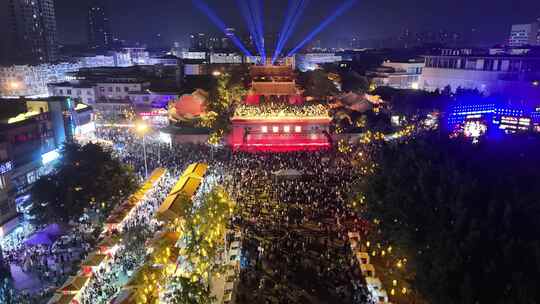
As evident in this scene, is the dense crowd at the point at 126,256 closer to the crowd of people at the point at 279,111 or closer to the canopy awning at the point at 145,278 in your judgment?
the canopy awning at the point at 145,278

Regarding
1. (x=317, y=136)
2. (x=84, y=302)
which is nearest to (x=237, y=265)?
(x=84, y=302)

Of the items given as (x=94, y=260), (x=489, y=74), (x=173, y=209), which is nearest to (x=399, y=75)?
(x=489, y=74)

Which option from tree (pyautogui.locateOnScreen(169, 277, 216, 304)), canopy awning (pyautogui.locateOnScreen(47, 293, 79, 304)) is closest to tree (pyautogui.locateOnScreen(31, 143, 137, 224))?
canopy awning (pyautogui.locateOnScreen(47, 293, 79, 304))

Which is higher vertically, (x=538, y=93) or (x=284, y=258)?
(x=538, y=93)

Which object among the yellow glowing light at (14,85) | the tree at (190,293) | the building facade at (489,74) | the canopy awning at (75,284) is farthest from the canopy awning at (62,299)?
the yellow glowing light at (14,85)

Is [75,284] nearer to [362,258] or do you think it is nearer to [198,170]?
[362,258]

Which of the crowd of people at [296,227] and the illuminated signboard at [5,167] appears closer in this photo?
the crowd of people at [296,227]

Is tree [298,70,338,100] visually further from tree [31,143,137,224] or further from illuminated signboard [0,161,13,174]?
illuminated signboard [0,161,13,174]

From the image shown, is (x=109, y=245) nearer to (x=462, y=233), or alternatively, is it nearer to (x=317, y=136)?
(x=462, y=233)
